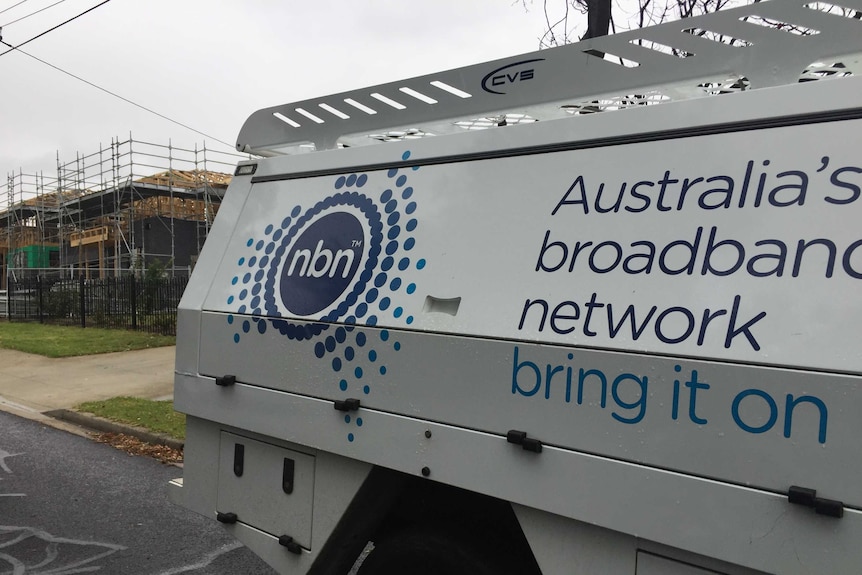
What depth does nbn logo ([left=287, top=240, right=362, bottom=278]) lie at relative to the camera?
8.55 ft

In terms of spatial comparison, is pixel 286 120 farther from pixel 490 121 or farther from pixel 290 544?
pixel 290 544

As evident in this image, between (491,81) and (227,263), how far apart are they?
59.0 inches

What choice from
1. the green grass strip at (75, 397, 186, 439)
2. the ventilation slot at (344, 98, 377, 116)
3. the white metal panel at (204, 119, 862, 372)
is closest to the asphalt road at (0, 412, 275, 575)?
the green grass strip at (75, 397, 186, 439)

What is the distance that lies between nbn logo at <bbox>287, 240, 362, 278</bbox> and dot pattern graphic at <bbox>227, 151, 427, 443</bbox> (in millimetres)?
73

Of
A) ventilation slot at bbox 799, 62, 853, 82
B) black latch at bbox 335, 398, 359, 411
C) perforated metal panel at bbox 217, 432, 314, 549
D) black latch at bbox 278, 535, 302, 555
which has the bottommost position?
black latch at bbox 278, 535, 302, 555

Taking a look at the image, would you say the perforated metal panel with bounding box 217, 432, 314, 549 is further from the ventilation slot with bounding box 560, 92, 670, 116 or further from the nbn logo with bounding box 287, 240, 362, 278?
the ventilation slot with bounding box 560, 92, 670, 116

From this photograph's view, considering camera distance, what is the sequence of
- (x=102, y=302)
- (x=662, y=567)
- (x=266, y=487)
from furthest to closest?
(x=102, y=302) < (x=266, y=487) < (x=662, y=567)

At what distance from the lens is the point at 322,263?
270 centimetres

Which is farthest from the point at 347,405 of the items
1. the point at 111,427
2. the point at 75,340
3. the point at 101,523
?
the point at 75,340

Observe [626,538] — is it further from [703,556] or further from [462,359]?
[462,359]

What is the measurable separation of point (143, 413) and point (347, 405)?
6.67 metres

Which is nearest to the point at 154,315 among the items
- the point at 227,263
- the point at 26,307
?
the point at 26,307

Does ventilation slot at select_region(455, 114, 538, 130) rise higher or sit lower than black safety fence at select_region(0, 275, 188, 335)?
higher

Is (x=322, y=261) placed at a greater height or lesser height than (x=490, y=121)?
lesser
